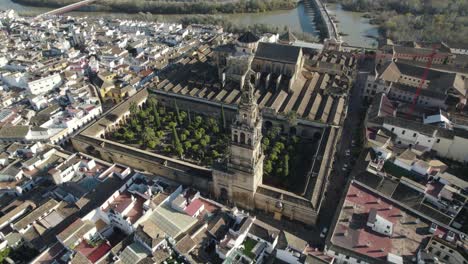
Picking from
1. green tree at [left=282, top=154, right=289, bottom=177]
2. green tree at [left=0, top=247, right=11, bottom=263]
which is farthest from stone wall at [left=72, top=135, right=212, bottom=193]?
green tree at [left=0, top=247, right=11, bottom=263]

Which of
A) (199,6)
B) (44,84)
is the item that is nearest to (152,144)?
(44,84)

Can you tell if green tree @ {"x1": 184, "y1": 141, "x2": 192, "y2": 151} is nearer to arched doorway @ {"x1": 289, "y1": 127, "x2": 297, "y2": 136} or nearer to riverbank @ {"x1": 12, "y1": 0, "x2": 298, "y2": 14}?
arched doorway @ {"x1": 289, "y1": 127, "x2": 297, "y2": 136}

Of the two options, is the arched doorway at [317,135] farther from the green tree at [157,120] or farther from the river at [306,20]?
the river at [306,20]

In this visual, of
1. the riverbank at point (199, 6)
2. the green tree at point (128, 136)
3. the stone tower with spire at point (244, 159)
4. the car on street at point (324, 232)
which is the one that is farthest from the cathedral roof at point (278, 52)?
the riverbank at point (199, 6)

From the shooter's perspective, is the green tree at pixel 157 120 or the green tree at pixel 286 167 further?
the green tree at pixel 157 120

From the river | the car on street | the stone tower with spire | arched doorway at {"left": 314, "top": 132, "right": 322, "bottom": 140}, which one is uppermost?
the stone tower with spire

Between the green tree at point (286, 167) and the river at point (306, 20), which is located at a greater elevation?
the green tree at point (286, 167)
